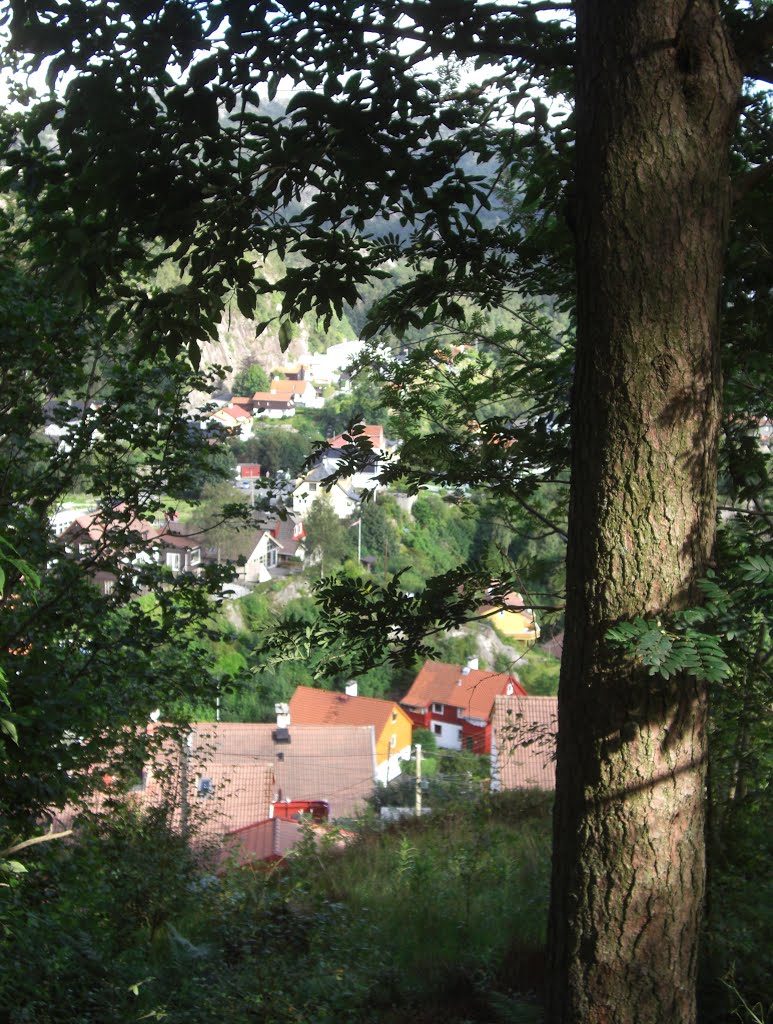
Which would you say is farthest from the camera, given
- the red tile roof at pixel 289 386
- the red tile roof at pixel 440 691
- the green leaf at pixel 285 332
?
the red tile roof at pixel 289 386

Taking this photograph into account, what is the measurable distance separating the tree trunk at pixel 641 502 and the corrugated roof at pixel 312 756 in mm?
14404

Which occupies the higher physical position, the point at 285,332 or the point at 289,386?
the point at 289,386

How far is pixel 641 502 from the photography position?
1.91 m

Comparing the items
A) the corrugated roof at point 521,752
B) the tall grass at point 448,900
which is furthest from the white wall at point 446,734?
the tall grass at point 448,900

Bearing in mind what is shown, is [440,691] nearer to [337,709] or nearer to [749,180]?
[337,709]

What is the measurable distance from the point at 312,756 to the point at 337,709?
14.1 ft

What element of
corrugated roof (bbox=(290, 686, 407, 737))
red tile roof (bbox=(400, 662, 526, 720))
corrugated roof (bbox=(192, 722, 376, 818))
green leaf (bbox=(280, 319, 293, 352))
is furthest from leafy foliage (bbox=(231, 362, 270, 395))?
green leaf (bbox=(280, 319, 293, 352))

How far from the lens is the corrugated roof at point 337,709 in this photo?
846 inches

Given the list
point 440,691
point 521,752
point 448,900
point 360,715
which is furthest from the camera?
point 440,691

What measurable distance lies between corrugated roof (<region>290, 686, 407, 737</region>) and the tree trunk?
1948 cm

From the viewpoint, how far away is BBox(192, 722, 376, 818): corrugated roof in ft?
54.7

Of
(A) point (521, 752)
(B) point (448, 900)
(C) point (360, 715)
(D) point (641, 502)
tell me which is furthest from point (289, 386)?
(D) point (641, 502)

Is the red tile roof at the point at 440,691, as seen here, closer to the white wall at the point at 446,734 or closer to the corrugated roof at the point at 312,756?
the white wall at the point at 446,734

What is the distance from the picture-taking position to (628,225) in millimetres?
1951
